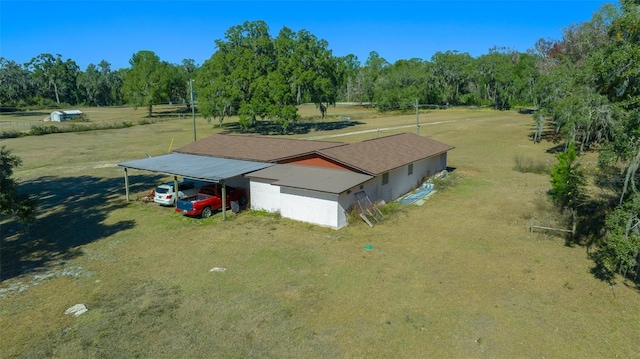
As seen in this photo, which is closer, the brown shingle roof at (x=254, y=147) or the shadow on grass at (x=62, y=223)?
the shadow on grass at (x=62, y=223)

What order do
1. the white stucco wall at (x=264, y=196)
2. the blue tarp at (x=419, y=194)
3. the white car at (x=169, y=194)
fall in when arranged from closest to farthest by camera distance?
1. the white stucco wall at (x=264, y=196)
2. the white car at (x=169, y=194)
3. the blue tarp at (x=419, y=194)

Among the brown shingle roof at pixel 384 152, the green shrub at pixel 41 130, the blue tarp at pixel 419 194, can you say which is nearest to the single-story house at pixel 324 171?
the brown shingle roof at pixel 384 152

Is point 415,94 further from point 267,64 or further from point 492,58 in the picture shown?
point 267,64

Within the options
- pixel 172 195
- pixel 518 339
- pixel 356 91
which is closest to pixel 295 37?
pixel 172 195

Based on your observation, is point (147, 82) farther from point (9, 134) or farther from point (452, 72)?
point (452, 72)

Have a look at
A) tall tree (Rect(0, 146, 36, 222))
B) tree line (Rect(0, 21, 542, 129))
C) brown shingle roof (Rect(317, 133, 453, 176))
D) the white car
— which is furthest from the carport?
tree line (Rect(0, 21, 542, 129))

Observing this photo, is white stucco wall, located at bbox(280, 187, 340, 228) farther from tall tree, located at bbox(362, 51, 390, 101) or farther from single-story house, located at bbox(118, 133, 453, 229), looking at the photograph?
tall tree, located at bbox(362, 51, 390, 101)

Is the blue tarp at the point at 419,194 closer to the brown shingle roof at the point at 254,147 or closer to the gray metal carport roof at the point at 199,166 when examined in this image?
the brown shingle roof at the point at 254,147

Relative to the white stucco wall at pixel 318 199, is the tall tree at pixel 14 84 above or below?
above
